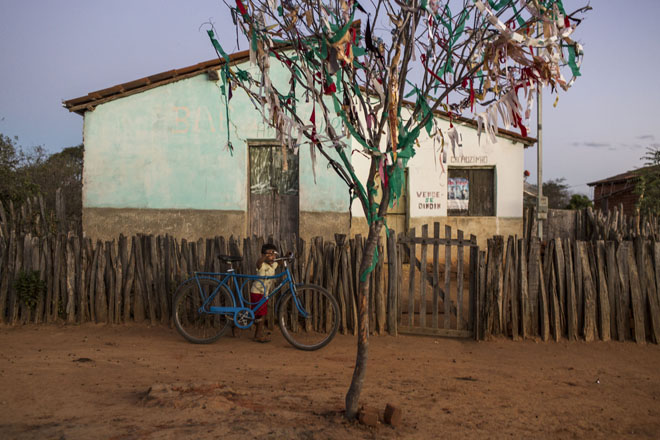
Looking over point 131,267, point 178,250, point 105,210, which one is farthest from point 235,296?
point 105,210

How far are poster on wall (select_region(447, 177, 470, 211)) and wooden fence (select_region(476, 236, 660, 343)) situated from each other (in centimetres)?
627

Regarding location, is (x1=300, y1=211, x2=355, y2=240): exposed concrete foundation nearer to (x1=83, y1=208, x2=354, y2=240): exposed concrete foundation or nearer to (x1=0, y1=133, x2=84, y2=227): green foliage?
(x1=83, y1=208, x2=354, y2=240): exposed concrete foundation

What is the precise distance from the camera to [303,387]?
4277 mm

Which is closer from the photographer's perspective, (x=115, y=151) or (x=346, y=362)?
(x=346, y=362)

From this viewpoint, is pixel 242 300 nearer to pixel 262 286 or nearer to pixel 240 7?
pixel 262 286

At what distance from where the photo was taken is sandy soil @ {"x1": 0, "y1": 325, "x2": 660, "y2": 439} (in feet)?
10.8

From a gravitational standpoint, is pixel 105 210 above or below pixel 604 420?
above

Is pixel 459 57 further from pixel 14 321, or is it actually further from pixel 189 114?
pixel 189 114

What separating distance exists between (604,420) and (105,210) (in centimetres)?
933

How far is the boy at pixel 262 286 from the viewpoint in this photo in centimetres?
606

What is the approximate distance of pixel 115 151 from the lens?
10.2m

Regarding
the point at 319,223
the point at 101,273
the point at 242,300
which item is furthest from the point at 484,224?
the point at 101,273

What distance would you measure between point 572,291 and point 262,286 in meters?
3.70

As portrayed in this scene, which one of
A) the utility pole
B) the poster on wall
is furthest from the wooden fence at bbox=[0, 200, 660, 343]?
the utility pole
